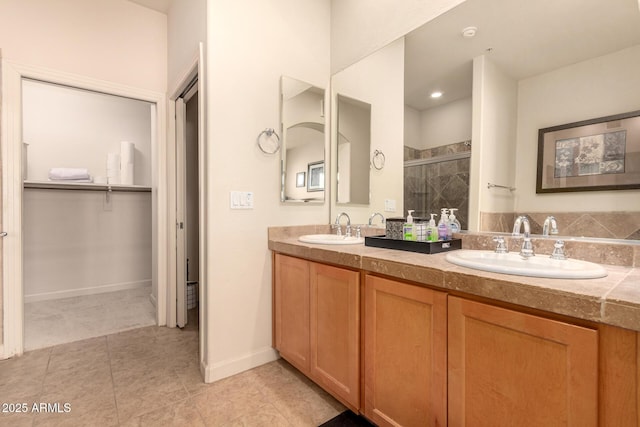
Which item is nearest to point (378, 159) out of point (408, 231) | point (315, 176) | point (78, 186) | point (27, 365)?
point (315, 176)

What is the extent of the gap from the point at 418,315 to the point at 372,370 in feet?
1.34

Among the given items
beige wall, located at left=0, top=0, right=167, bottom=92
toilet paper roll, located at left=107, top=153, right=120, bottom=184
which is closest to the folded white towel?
toilet paper roll, located at left=107, top=153, right=120, bottom=184

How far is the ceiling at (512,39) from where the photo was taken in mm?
1190

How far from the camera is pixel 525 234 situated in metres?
1.27

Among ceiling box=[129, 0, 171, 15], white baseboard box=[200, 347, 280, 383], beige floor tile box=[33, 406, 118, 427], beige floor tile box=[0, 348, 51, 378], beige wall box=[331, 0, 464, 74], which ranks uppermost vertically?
ceiling box=[129, 0, 171, 15]

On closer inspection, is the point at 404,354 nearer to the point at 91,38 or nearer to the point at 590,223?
the point at 590,223

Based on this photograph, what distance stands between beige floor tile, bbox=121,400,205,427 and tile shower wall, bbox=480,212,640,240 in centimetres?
184

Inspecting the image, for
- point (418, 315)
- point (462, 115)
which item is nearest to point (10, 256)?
point (418, 315)

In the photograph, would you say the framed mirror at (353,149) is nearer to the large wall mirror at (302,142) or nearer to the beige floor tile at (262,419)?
the large wall mirror at (302,142)

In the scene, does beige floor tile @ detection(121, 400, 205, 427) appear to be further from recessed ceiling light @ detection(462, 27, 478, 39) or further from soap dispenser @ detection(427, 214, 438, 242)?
recessed ceiling light @ detection(462, 27, 478, 39)

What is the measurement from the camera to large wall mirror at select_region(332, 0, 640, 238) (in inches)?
46.8

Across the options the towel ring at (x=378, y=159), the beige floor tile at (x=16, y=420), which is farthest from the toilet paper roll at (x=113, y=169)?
the towel ring at (x=378, y=159)

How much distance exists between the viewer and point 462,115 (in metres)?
1.65

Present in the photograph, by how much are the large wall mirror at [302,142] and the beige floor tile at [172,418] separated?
4.47 ft
